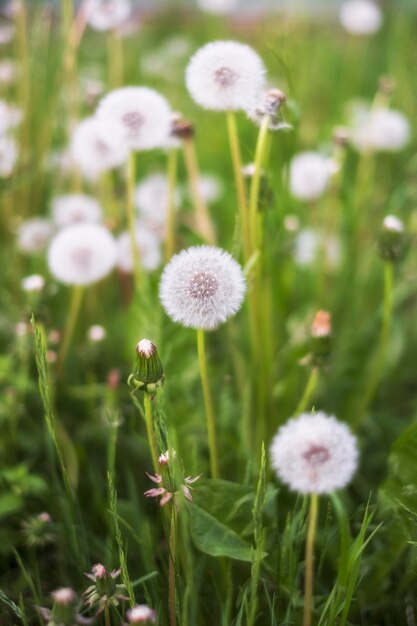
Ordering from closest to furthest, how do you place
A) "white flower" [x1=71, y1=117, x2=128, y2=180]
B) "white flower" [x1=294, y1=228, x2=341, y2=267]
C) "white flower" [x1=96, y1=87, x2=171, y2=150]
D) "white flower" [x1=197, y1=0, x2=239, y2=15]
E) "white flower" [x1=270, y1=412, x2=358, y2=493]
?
1. "white flower" [x1=270, y1=412, x2=358, y2=493]
2. "white flower" [x1=96, y1=87, x2=171, y2=150]
3. "white flower" [x1=71, y1=117, x2=128, y2=180]
4. "white flower" [x1=294, y1=228, x2=341, y2=267]
5. "white flower" [x1=197, y1=0, x2=239, y2=15]

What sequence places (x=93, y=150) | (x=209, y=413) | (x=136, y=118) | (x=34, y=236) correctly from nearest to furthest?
(x=209, y=413)
(x=136, y=118)
(x=93, y=150)
(x=34, y=236)

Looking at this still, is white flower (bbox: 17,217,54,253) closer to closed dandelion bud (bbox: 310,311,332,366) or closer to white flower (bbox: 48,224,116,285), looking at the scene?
white flower (bbox: 48,224,116,285)

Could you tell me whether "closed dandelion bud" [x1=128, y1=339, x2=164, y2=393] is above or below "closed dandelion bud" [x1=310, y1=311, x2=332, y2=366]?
above

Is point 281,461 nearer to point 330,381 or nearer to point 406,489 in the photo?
point 406,489

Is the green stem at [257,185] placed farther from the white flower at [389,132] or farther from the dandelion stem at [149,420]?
the white flower at [389,132]

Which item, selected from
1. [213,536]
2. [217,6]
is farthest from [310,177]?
[217,6]

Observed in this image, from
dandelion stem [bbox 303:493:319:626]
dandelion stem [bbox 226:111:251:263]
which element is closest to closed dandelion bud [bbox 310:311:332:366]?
dandelion stem [bbox 226:111:251:263]

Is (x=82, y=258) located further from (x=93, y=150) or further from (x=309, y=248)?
(x=309, y=248)
